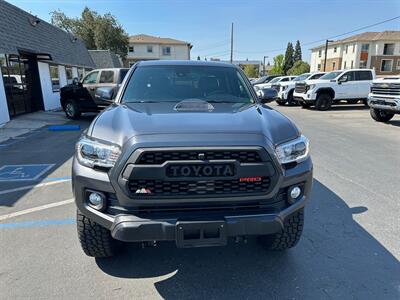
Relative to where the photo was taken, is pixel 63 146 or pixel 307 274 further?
pixel 63 146

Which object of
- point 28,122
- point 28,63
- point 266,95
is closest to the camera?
point 266,95

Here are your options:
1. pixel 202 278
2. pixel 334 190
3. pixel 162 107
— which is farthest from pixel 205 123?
pixel 334 190

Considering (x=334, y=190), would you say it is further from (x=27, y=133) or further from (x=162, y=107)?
(x=27, y=133)

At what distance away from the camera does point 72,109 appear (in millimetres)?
13266

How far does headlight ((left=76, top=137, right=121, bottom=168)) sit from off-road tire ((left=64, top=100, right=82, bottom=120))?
1158cm

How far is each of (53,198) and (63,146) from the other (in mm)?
3950

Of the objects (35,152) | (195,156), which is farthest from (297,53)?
(195,156)

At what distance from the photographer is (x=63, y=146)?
26.7ft

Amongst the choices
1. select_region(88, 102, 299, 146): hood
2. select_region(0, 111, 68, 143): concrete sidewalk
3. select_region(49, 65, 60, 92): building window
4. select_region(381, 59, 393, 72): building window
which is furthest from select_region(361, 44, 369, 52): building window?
select_region(88, 102, 299, 146): hood

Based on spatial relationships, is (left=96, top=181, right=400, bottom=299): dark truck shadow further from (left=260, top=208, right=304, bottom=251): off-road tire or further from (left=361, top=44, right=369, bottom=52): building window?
(left=361, top=44, right=369, bottom=52): building window

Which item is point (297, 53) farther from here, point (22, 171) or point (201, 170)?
point (201, 170)

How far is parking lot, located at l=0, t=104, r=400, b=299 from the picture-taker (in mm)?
2570

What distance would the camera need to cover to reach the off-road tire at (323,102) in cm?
1640

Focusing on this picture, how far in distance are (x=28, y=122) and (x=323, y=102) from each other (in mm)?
14135
